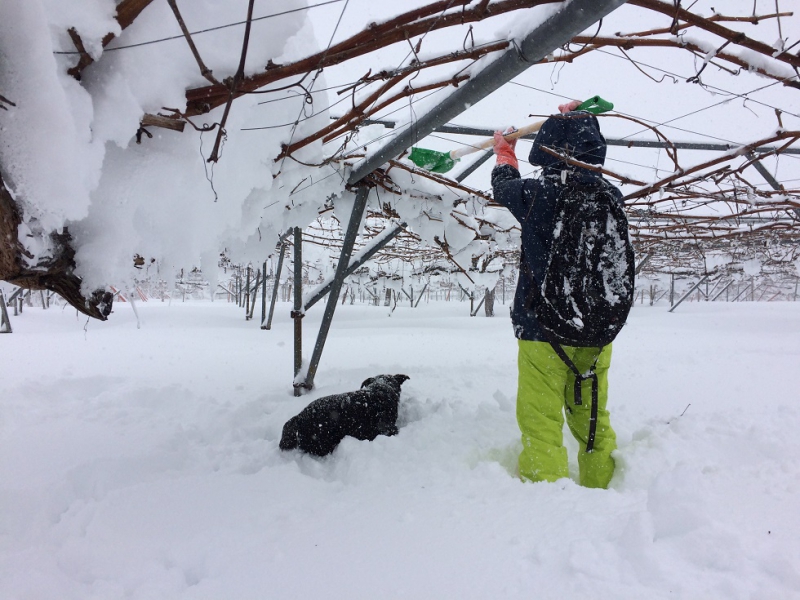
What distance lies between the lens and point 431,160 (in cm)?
330

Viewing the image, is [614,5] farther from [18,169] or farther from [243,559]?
[243,559]

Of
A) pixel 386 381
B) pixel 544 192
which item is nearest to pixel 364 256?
pixel 386 381

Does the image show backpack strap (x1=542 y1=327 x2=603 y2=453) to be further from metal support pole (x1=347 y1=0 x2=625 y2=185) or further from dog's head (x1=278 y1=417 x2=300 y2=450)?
dog's head (x1=278 y1=417 x2=300 y2=450)

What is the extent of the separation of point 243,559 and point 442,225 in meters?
3.19

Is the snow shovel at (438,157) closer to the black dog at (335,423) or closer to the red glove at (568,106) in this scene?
the red glove at (568,106)

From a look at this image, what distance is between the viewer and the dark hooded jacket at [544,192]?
6.60ft

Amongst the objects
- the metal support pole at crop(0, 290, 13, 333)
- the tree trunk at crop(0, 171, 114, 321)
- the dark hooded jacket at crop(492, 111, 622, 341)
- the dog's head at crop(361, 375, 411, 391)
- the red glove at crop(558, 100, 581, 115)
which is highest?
the red glove at crop(558, 100, 581, 115)

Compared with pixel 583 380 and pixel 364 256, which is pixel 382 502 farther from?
pixel 364 256

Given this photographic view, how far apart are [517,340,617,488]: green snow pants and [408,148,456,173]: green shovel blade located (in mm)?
1845

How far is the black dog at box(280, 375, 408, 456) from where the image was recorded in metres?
2.43

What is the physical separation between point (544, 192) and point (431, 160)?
1507 mm

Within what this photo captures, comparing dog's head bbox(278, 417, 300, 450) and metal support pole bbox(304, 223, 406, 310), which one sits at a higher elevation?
metal support pole bbox(304, 223, 406, 310)

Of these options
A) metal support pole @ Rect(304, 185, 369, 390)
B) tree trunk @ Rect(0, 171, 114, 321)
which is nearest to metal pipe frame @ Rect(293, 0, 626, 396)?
metal support pole @ Rect(304, 185, 369, 390)

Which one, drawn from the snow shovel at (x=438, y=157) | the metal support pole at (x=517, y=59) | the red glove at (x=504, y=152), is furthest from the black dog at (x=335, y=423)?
the snow shovel at (x=438, y=157)
